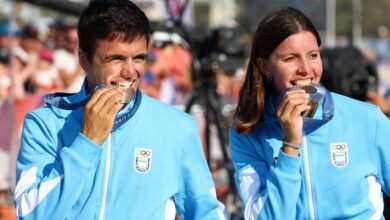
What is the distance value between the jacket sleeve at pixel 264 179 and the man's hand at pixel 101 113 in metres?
0.65

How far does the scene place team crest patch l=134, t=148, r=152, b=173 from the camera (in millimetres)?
3318

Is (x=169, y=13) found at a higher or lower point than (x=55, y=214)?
higher

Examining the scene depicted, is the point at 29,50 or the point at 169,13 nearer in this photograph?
the point at 169,13

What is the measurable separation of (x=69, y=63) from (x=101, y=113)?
329 inches

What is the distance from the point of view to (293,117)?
330cm

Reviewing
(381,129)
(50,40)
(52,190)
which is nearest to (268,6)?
(381,129)

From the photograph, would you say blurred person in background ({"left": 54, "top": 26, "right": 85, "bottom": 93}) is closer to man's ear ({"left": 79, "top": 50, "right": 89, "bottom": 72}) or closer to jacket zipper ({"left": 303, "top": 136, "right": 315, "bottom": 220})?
man's ear ({"left": 79, "top": 50, "right": 89, "bottom": 72})

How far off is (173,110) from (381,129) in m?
0.83

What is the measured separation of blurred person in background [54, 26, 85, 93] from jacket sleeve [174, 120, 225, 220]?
6.67m

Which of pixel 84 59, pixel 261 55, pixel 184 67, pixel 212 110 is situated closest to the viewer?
pixel 84 59

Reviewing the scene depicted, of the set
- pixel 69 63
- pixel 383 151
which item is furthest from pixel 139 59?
pixel 69 63

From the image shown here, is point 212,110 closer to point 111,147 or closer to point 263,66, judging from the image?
point 263,66

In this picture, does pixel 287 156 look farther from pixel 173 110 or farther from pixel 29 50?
pixel 29 50

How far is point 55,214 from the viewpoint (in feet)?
10.2
